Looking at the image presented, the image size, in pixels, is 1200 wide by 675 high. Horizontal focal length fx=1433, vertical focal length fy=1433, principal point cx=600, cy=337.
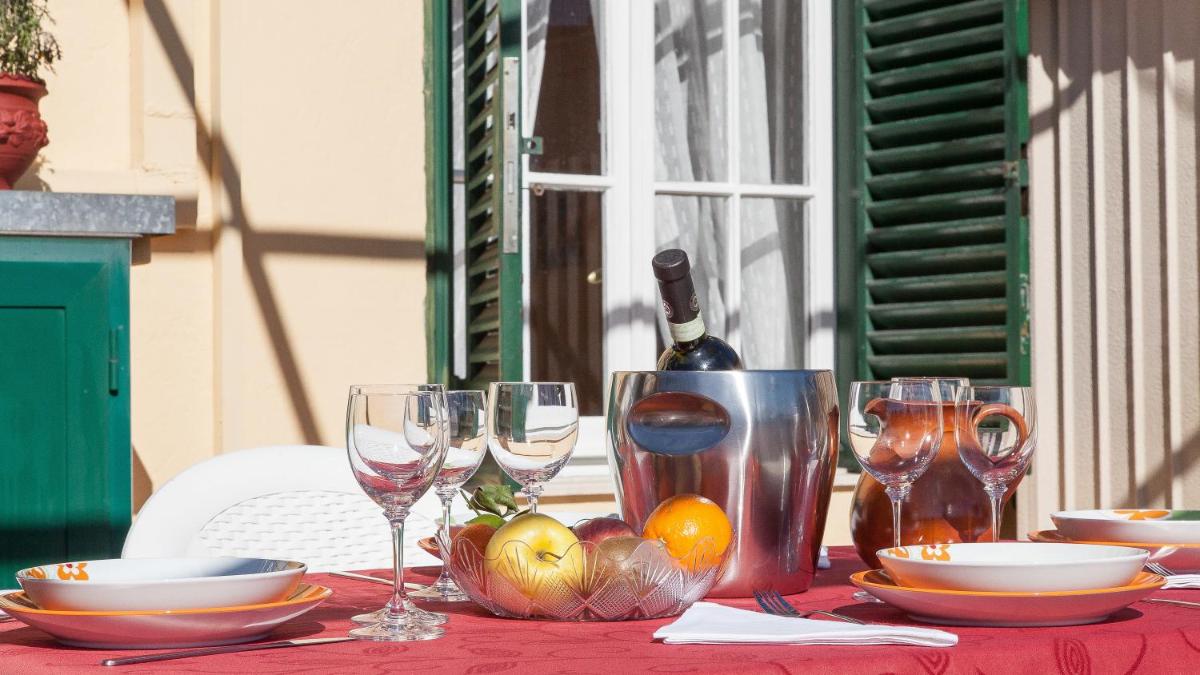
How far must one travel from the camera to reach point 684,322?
127 cm

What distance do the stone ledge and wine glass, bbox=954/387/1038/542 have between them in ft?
5.12

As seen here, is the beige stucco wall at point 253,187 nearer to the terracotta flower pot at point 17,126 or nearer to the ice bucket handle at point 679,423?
the terracotta flower pot at point 17,126

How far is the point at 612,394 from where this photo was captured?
122 centimetres

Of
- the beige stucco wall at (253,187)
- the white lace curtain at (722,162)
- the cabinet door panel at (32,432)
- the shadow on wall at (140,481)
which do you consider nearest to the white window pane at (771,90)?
the white lace curtain at (722,162)

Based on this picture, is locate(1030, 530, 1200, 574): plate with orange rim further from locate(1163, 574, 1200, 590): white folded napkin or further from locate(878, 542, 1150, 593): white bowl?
locate(878, 542, 1150, 593): white bowl

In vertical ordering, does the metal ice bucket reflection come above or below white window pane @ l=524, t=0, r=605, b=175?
below

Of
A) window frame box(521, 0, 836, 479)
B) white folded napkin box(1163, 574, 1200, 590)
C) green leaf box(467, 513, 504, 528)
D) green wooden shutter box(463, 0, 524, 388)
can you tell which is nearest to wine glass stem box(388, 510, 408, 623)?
green leaf box(467, 513, 504, 528)

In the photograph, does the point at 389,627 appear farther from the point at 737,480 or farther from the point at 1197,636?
the point at 1197,636

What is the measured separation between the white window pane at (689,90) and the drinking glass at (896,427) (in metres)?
2.43

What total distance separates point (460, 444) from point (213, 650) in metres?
0.28

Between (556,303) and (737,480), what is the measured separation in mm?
2267

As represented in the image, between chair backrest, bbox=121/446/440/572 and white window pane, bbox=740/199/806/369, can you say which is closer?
chair backrest, bbox=121/446/440/572

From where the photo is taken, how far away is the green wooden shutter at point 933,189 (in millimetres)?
3268

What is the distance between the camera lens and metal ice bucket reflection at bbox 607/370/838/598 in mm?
1140
